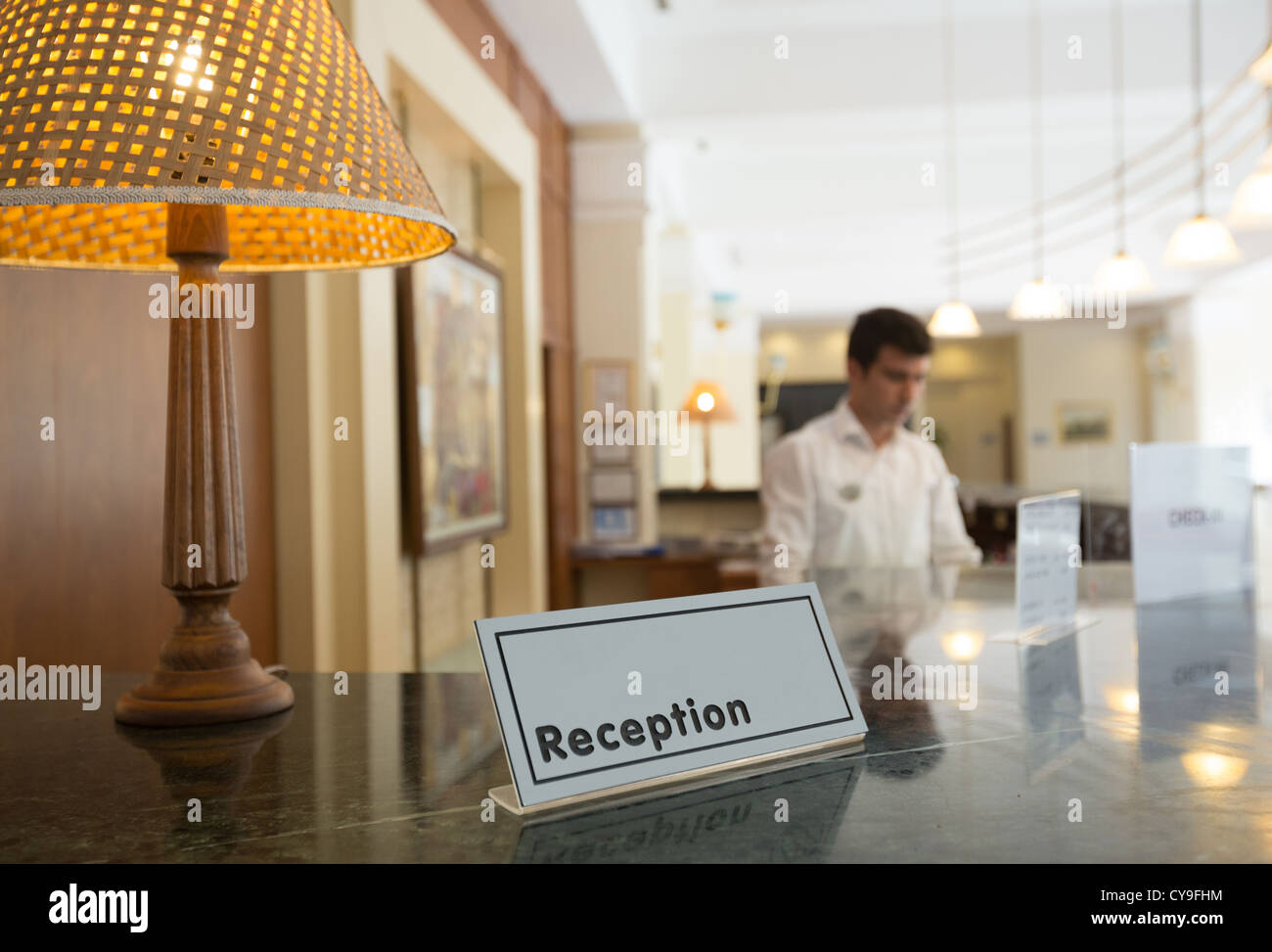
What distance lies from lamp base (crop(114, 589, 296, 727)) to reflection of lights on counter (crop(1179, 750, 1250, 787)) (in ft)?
2.48

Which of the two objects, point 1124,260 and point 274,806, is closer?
point 274,806

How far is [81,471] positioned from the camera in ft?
6.02

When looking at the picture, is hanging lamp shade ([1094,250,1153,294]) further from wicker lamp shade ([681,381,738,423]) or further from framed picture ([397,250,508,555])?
framed picture ([397,250,508,555])

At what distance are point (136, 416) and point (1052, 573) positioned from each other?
5.32ft

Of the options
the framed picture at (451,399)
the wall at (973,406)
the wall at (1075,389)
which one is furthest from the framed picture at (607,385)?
the wall at (973,406)

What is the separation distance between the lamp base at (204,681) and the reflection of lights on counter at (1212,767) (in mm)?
756

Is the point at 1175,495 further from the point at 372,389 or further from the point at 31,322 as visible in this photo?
the point at 372,389

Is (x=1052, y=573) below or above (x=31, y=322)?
below

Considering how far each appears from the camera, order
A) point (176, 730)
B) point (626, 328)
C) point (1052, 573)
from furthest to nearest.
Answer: point (626, 328)
point (1052, 573)
point (176, 730)

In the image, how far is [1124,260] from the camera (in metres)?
5.25

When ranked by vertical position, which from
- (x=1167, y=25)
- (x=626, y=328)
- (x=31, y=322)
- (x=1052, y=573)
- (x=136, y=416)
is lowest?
(x=1052, y=573)

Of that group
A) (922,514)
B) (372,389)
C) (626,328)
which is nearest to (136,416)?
(372,389)

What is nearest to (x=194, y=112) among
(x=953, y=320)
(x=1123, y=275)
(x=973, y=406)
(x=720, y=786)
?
(x=720, y=786)

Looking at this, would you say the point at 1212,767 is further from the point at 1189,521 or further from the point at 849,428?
the point at 849,428
